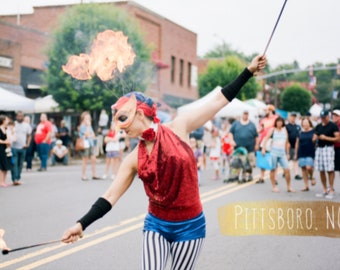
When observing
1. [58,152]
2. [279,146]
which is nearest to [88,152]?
[279,146]

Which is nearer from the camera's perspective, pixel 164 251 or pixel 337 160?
pixel 164 251

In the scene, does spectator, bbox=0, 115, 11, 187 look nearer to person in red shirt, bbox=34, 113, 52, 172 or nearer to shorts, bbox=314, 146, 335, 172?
person in red shirt, bbox=34, 113, 52, 172

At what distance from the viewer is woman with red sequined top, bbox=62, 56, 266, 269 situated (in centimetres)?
332

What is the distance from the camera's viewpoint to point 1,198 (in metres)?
10.9

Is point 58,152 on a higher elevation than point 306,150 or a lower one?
lower

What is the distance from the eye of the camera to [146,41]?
3828 centimetres

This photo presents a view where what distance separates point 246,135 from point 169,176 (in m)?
10.9

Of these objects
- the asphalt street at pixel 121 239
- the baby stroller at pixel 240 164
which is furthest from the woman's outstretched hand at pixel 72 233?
the baby stroller at pixel 240 164

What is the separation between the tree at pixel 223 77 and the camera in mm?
47500

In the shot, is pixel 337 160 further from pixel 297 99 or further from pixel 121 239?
pixel 297 99

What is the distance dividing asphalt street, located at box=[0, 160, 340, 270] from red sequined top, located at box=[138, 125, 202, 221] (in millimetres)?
2443

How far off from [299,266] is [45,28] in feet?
115

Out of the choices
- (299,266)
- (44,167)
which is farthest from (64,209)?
(44,167)

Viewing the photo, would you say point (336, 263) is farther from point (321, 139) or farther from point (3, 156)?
point (3, 156)
